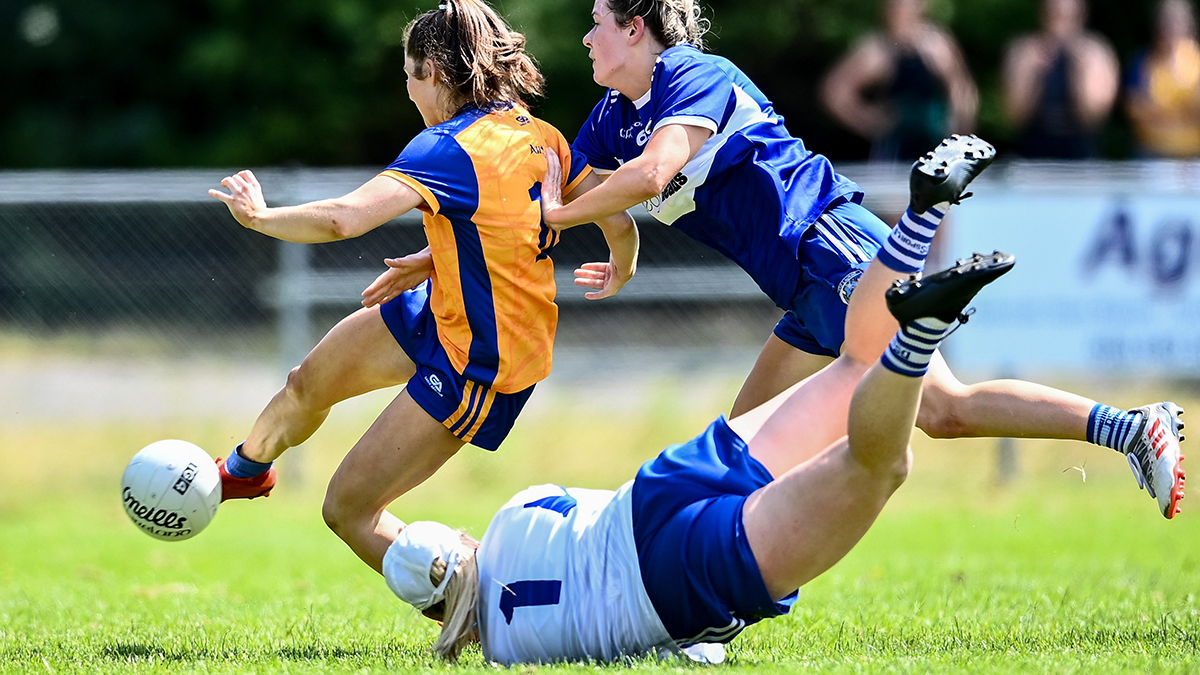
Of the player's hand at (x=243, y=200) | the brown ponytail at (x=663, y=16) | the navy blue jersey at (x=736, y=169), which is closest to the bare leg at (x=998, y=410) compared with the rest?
the navy blue jersey at (x=736, y=169)

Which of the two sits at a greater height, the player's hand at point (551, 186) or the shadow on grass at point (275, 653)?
the player's hand at point (551, 186)

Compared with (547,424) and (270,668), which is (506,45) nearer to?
(270,668)

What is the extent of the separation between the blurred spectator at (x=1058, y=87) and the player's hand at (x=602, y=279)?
24.5ft

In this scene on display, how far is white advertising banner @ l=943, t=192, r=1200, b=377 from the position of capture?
29.0ft

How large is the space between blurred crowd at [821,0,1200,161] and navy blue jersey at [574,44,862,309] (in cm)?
661

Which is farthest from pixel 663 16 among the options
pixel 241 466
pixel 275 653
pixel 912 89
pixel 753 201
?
pixel 912 89

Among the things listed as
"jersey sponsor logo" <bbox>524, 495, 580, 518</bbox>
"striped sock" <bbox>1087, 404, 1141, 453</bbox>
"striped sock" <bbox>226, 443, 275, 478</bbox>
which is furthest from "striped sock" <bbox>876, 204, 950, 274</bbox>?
"striped sock" <bbox>226, 443, 275, 478</bbox>

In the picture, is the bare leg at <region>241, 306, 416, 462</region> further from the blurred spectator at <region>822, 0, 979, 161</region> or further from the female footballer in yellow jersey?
the blurred spectator at <region>822, 0, 979, 161</region>

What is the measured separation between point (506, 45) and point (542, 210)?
1.87 feet

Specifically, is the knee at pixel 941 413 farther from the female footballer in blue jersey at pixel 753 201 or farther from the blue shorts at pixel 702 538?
the blue shorts at pixel 702 538

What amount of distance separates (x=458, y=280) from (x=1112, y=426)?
2078 mm

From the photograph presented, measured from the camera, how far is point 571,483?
9211mm

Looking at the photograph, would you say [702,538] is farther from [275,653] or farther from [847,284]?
[275,653]

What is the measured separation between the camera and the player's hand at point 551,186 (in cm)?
427
